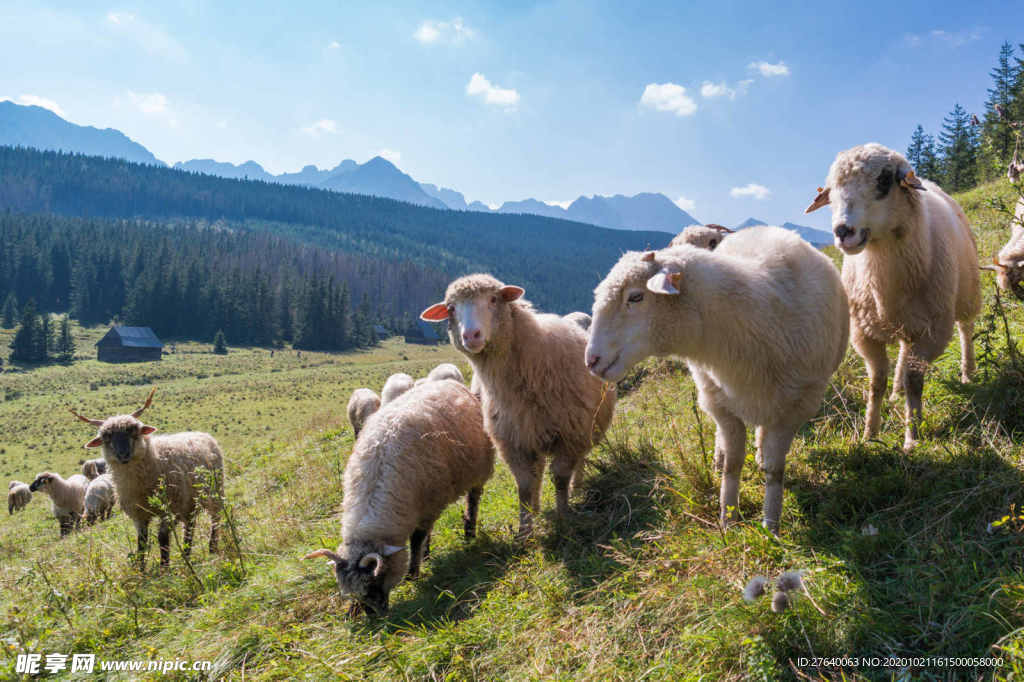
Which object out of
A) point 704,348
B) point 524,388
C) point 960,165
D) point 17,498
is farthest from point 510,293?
point 960,165

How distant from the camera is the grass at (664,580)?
2646 millimetres

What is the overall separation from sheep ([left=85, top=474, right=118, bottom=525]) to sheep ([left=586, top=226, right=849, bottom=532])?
510 inches

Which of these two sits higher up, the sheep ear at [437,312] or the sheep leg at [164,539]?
the sheep ear at [437,312]

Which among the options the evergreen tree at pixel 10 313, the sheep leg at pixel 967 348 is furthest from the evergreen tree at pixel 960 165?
the evergreen tree at pixel 10 313

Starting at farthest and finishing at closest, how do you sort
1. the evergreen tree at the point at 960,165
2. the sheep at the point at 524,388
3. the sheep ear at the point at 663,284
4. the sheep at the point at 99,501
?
1. the evergreen tree at the point at 960,165
2. the sheep at the point at 99,501
3. the sheep at the point at 524,388
4. the sheep ear at the point at 663,284

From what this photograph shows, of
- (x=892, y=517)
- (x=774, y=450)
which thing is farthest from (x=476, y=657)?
(x=892, y=517)

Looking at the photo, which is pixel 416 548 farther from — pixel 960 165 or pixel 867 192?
pixel 960 165

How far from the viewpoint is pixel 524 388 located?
5340 millimetres

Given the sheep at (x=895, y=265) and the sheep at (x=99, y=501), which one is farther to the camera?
the sheep at (x=99, y=501)

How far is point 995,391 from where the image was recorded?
427 centimetres

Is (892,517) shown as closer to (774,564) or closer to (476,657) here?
(774,564)

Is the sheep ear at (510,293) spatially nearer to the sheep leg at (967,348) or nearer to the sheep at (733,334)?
the sheep at (733,334)

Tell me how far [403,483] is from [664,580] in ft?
8.38

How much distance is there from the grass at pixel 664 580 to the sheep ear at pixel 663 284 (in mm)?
1619
